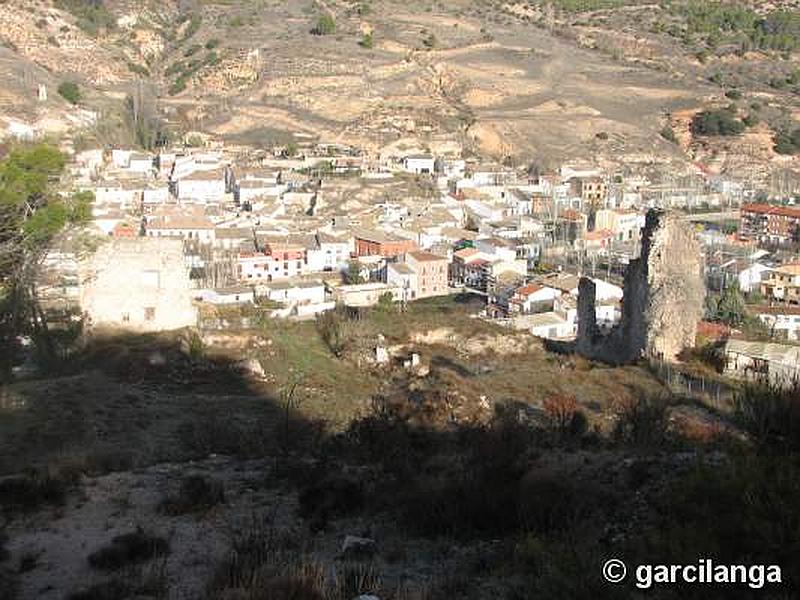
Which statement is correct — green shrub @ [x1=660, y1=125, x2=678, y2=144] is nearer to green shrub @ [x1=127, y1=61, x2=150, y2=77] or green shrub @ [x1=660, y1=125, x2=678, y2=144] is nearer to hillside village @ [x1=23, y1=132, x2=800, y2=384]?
hillside village @ [x1=23, y1=132, x2=800, y2=384]

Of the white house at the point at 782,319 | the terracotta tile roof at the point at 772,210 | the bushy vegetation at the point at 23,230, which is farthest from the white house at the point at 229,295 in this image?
the terracotta tile roof at the point at 772,210

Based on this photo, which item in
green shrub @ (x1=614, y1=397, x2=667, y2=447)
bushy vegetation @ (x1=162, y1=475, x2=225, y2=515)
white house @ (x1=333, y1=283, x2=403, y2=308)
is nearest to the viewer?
bushy vegetation @ (x1=162, y1=475, x2=225, y2=515)

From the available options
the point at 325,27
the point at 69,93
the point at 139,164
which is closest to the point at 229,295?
the point at 139,164

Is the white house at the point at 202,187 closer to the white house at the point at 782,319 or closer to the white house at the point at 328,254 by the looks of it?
the white house at the point at 328,254

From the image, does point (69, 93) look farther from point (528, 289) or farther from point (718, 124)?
point (718, 124)

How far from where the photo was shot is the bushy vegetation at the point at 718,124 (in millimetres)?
63688

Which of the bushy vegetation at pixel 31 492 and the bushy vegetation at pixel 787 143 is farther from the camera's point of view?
the bushy vegetation at pixel 787 143

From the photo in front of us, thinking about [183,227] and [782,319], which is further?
[183,227]

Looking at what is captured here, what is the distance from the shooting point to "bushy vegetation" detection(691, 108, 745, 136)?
63.7 meters

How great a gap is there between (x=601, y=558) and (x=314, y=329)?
47.7 feet

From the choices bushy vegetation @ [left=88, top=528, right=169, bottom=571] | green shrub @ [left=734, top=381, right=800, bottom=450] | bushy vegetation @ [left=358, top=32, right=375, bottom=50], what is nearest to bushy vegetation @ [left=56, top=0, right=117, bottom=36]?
bushy vegetation @ [left=358, top=32, right=375, bottom=50]

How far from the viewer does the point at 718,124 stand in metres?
64.1

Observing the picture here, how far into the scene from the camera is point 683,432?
805 centimetres

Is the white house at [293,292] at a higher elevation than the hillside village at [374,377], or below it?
below
